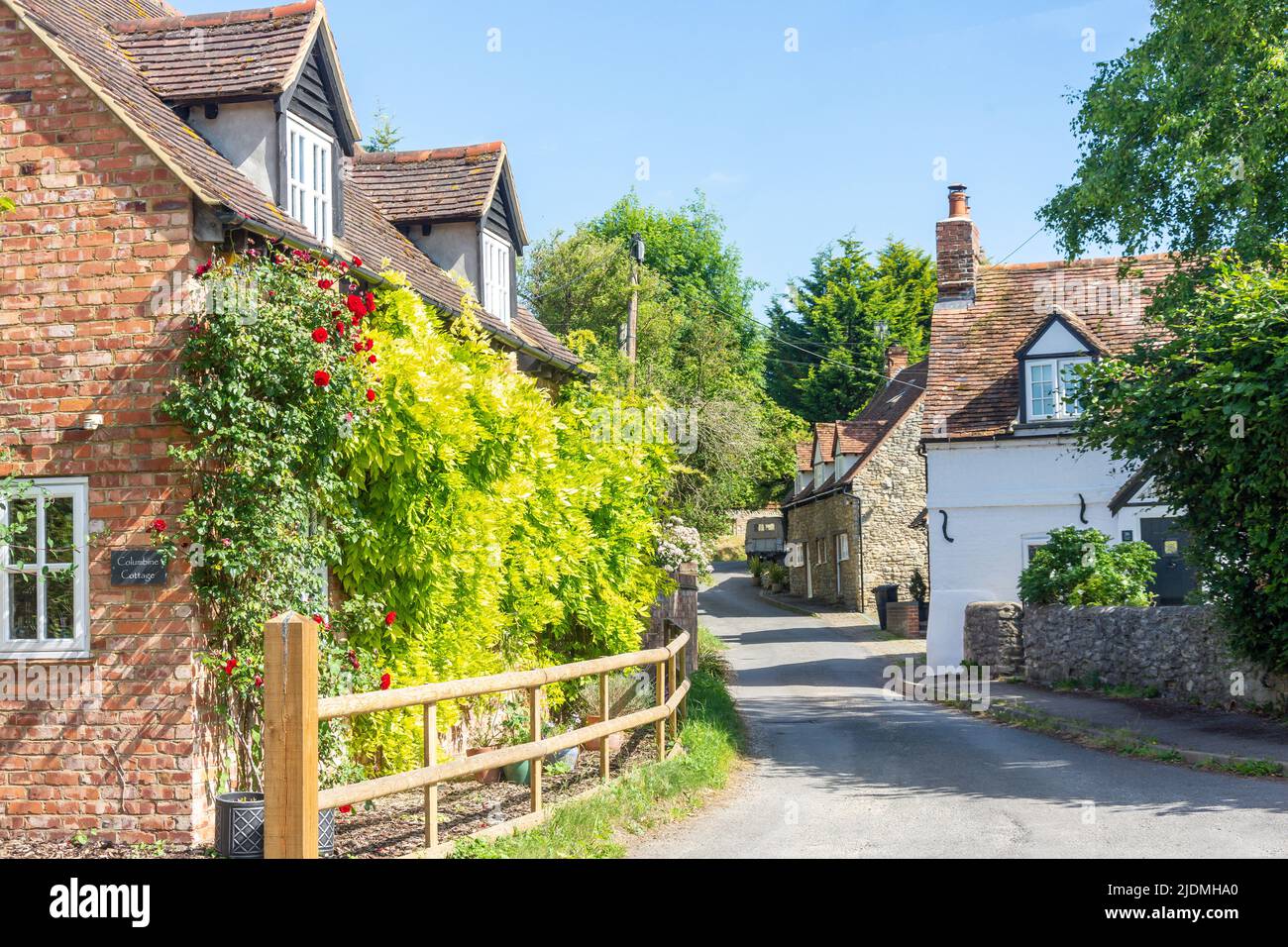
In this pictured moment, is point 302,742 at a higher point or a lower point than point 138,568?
lower

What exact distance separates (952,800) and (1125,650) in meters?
9.00

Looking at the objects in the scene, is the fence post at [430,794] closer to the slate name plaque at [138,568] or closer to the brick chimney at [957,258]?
the slate name plaque at [138,568]

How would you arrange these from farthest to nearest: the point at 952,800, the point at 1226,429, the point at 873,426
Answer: the point at 873,426
the point at 1226,429
the point at 952,800

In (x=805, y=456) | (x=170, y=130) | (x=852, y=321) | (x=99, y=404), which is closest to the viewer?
(x=99, y=404)

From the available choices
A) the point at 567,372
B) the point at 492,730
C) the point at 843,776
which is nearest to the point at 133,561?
the point at 492,730

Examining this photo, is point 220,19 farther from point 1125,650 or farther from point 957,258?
point 957,258

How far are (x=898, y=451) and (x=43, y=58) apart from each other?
3358cm

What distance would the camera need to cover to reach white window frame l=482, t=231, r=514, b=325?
1714cm

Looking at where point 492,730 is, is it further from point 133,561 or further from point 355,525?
point 133,561

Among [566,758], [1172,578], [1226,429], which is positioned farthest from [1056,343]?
[566,758]

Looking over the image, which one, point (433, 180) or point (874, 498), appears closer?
point (433, 180)

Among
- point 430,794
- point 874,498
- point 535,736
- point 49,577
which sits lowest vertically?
point 430,794

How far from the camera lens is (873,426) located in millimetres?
44719
